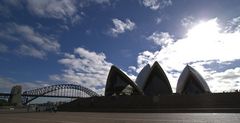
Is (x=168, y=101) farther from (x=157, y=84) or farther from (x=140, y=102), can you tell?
(x=157, y=84)

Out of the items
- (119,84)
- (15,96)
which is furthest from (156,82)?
(15,96)

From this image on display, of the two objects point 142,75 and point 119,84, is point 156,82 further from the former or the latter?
point 119,84

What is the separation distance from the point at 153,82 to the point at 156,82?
73 centimetres

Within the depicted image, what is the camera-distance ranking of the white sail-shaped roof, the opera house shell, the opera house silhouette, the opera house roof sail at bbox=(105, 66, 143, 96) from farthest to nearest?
the white sail-shaped roof
the opera house shell
the opera house roof sail at bbox=(105, 66, 143, 96)
the opera house silhouette

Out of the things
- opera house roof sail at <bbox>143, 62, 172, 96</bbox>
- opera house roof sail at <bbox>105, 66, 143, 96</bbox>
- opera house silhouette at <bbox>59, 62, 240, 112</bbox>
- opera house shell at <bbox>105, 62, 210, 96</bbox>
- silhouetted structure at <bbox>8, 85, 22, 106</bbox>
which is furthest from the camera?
silhouetted structure at <bbox>8, 85, 22, 106</bbox>

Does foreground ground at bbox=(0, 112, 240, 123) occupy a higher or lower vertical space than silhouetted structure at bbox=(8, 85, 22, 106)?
lower

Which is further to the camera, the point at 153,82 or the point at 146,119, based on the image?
the point at 153,82

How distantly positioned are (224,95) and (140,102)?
9.87 m

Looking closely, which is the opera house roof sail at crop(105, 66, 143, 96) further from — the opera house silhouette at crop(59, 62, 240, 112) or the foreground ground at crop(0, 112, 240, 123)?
the foreground ground at crop(0, 112, 240, 123)

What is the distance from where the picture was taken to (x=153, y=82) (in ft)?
179

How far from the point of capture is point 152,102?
93.8ft

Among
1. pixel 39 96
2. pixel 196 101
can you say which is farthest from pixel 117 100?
pixel 39 96

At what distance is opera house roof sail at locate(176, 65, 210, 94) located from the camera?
51.3 m

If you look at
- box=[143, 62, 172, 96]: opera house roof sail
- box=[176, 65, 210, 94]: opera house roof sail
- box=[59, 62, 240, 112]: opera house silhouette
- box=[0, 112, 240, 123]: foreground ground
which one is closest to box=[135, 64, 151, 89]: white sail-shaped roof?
box=[59, 62, 240, 112]: opera house silhouette
